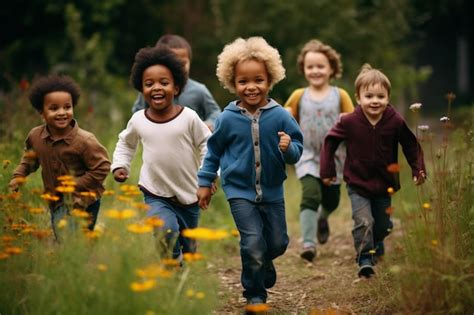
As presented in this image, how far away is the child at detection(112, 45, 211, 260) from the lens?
562 cm

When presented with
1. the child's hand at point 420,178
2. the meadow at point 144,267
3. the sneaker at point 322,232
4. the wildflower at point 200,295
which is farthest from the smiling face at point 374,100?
the wildflower at point 200,295

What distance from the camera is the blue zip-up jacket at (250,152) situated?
5297 mm

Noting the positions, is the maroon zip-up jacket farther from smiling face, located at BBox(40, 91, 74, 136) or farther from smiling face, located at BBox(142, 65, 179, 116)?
smiling face, located at BBox(40, 91, 74, 136)

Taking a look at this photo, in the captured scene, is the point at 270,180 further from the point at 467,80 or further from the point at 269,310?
the point at 467,80

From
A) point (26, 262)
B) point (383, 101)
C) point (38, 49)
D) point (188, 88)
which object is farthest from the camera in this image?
point (38, 49)

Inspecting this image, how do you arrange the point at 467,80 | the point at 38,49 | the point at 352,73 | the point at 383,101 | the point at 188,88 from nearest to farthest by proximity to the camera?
1. the point at 383,101
2. the point at 188,88
3. the point at 352,73
4. the point at 38,49
5. the point at 467,80

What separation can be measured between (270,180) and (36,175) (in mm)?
2845

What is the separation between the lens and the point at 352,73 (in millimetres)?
16125

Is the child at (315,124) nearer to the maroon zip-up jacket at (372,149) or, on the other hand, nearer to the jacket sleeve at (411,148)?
the maroon zip-up jacket at (372,149)

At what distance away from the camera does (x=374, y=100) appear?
20.2ft

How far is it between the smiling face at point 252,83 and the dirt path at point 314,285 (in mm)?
1464

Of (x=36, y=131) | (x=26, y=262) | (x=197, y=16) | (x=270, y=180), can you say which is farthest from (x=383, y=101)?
(x=197, y=16)

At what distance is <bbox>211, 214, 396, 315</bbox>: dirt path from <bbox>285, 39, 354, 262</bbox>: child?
0.29 meters

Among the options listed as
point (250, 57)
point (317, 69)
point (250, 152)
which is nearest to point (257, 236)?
point (250, 152)
